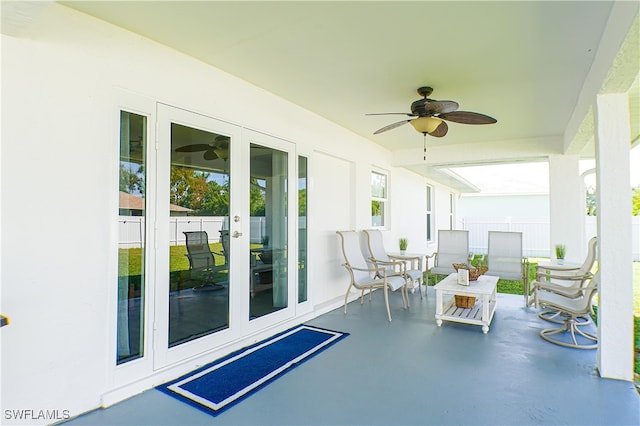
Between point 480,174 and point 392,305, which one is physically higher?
point 480,174

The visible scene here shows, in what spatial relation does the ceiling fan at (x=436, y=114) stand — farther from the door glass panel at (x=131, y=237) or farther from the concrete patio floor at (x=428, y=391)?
the door glass panel at (x=131, y=237)

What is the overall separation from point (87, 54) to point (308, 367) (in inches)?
114

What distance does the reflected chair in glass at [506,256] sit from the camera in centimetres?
525

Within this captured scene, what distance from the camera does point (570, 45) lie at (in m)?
2.67

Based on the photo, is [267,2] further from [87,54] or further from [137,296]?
[137,296]

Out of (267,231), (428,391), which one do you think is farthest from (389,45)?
(428,391)

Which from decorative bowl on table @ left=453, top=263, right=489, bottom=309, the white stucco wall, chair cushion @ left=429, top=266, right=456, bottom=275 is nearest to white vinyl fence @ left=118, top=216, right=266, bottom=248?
decorative bowl on table @ left=453, top=263, right=489, bottom=309

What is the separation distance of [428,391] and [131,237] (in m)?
2.51

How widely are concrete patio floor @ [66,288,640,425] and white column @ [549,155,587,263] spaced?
100 inches

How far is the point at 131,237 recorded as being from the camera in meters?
2.53

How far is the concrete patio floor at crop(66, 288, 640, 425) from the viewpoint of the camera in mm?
2172

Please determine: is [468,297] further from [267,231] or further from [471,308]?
[267,231]

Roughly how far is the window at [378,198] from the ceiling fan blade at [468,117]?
9.64 ft

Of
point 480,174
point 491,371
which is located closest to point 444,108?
point 491,371
